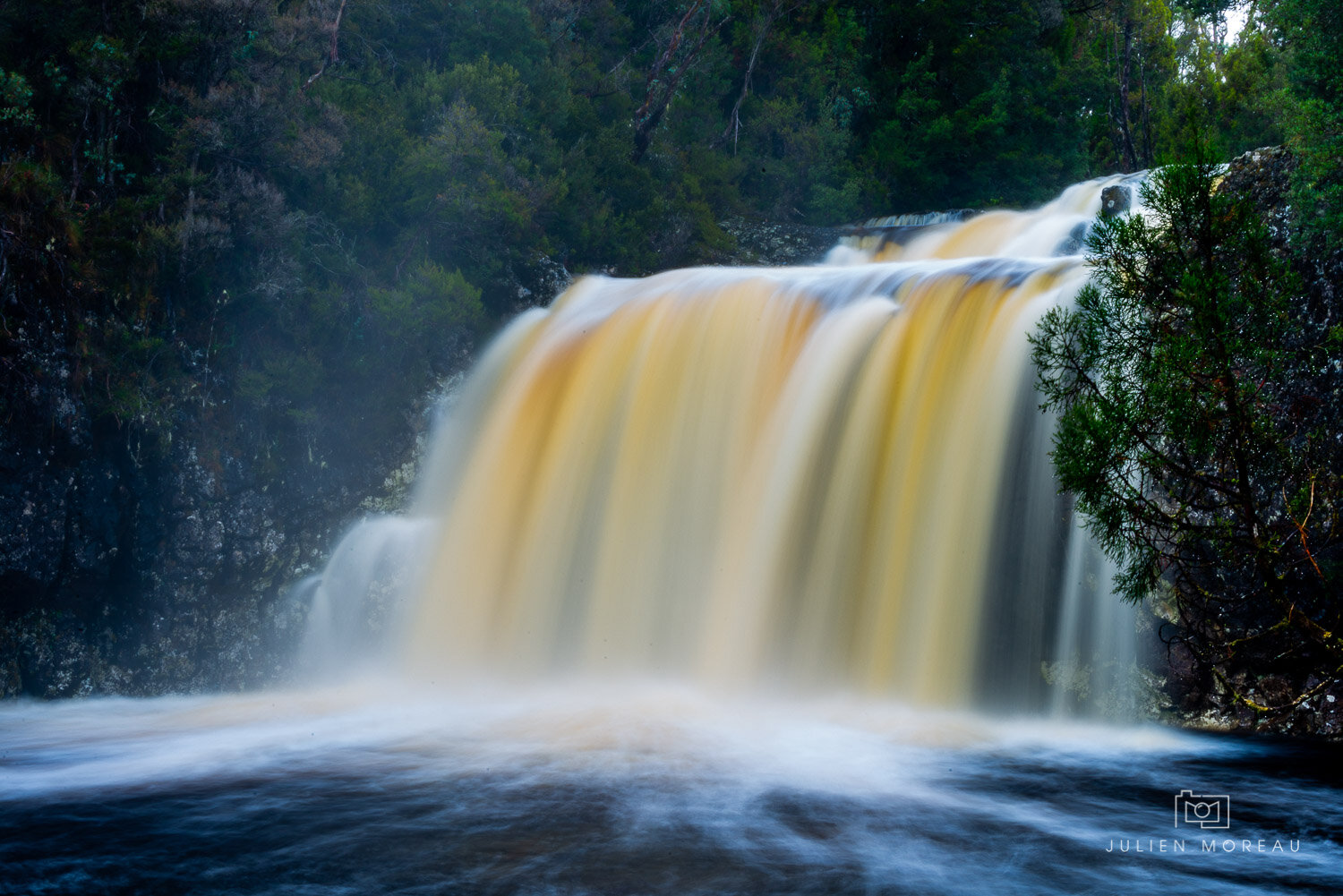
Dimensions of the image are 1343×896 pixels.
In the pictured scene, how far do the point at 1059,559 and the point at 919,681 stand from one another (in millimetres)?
1488

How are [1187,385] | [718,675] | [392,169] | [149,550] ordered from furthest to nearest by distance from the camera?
[392,169] < [149,550] < [718,675] < [1187,385]

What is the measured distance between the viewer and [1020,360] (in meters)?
8.88

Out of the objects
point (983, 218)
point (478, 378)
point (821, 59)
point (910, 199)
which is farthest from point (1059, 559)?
point (821, 59)

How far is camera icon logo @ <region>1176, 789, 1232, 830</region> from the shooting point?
5801 mm

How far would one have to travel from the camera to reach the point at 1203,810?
236 inches

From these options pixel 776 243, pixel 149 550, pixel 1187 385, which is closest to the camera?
pixel 1187 385

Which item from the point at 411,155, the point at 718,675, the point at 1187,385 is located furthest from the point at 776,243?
the point at 1187,385

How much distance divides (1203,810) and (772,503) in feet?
15.1

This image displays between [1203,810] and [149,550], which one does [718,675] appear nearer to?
[1203,810]

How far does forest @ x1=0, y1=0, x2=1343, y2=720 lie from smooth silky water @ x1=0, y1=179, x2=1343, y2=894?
4.90 feet

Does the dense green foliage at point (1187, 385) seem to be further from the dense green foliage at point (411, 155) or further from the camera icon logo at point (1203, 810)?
the dense green foliage at point (411, 155)

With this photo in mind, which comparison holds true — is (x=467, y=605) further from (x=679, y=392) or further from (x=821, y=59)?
(x=821, y=59)

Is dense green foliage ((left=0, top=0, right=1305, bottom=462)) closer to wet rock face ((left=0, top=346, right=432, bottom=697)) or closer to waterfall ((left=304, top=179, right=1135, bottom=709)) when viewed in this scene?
wet rock face ((left=0, top=346, right=432, bottom=697))

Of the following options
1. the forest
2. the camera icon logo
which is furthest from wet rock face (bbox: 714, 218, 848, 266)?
the camera icon logo
